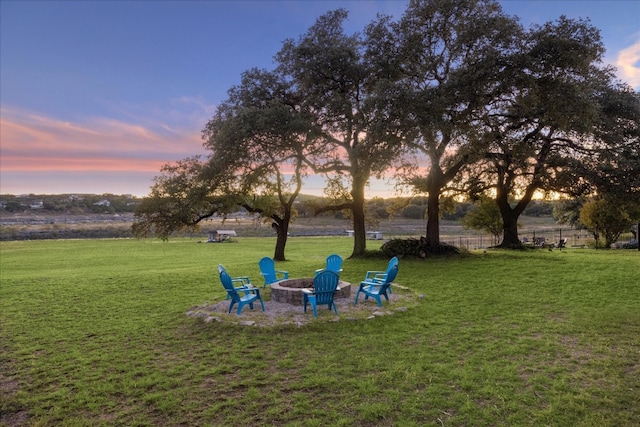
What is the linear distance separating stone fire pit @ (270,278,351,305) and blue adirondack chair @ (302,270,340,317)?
0.79 m

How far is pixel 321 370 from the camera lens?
508 centimetres

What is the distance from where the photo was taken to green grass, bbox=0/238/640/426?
400cm

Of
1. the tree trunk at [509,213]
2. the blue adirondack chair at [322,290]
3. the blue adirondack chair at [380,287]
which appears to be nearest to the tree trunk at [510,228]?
the tree trunk at [509,213]

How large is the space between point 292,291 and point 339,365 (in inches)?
148

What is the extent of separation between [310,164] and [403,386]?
50.0 ft

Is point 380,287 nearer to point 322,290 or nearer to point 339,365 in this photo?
point 322,290

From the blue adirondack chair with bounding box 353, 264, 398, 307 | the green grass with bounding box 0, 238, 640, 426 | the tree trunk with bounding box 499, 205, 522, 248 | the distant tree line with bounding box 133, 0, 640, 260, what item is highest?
the distant tree line with bounding box 133, 0, 640, 260

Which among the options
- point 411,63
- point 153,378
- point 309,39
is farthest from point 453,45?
point 153,378

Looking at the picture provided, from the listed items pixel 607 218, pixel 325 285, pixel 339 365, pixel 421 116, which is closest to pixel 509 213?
pixel 607 218

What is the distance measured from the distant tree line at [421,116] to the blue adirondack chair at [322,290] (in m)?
7.66

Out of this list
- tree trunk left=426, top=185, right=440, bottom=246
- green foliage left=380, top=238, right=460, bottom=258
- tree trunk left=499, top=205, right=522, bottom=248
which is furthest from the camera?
tree trunk left=499, top=205, right=522, bottom=248

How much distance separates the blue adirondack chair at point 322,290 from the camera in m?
7.80

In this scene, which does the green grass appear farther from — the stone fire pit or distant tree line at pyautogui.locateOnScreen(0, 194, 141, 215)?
distant tree line at pyautogui.locateOnScreen(0, 194, 141, 215)

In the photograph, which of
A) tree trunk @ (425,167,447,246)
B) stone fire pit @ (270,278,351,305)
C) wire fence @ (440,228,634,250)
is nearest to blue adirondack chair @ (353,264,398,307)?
stone fire pit @ (270,278,351,305)
